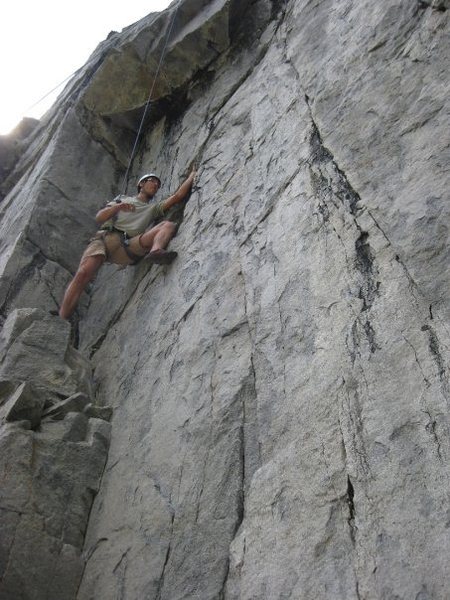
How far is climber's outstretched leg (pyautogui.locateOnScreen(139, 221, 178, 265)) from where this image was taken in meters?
6.05

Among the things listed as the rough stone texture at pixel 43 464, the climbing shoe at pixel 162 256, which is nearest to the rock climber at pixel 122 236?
the climbing shoe at pixel 162 256

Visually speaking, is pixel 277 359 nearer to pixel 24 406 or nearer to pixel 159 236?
pixel 24 406

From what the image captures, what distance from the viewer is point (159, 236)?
21.0 ft

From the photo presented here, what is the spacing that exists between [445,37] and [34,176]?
6348mm

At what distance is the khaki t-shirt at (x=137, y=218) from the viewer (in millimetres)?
7102

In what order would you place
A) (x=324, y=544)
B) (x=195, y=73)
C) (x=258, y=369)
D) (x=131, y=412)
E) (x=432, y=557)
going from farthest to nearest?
(x=195, y=73) → (x=131, y=412) → (x=258, y=369) → (x=324, y=544) → (x=432, y=557)

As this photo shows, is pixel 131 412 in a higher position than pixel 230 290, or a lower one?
lower

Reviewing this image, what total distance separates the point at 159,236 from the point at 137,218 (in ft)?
2.95

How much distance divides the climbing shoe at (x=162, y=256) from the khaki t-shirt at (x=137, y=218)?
43.4 inches

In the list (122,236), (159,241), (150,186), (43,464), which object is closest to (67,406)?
(43,464)

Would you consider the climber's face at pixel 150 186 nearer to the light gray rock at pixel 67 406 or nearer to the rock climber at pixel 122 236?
the rock climber at pixel 122 236

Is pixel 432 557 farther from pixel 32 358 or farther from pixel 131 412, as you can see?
pixel 32 358

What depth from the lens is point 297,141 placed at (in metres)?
5.21

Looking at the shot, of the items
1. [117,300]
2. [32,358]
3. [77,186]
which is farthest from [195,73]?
[32,358]
